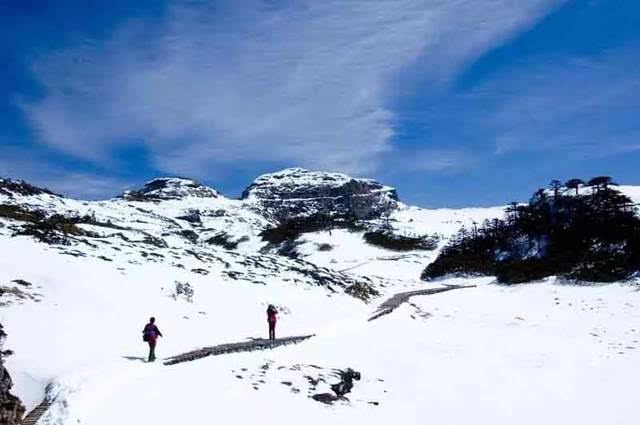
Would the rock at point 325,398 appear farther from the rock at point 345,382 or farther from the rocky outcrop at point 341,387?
the rock at point 345,382

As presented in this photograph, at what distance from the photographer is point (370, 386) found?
64.3ft

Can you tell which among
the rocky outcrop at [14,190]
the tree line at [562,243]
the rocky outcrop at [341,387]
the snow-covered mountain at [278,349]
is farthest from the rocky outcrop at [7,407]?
the rocky outcrop at [14,190]

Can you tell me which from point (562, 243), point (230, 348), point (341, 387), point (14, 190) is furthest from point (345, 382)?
point (14, 190)

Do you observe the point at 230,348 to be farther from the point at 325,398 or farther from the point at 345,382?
the point at 325,398

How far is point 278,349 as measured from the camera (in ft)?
73.9

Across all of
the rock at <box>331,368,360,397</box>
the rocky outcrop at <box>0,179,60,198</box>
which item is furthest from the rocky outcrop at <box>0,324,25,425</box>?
the rocky outcrop at <box>0,179,60,198</box>

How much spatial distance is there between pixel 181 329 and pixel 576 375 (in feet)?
58.2

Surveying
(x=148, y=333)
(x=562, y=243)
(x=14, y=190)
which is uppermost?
(x=14, y=190)

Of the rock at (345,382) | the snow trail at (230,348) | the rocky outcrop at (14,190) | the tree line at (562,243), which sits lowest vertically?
the rock at (345,382)

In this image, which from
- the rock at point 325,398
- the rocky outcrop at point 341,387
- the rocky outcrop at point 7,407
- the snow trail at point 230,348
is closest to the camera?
the rocky outcrop at point 7,407

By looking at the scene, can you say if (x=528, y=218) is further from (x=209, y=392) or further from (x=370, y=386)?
(x=209, y=392)

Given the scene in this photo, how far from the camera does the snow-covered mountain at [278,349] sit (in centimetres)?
1580

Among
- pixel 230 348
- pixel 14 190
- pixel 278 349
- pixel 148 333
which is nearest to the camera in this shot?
pixel 148 333

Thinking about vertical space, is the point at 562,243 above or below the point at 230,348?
above
